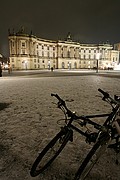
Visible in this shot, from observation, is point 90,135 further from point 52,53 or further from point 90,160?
point 52,53

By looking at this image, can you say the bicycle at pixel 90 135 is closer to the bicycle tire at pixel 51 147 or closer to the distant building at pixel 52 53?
the bicycle tire at pixel 51 147

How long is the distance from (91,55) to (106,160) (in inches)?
4764

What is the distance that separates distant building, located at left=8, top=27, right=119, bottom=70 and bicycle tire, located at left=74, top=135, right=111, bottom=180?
82291 mm

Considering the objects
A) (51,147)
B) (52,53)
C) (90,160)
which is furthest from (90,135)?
(52,53)

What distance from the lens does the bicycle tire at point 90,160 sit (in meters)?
2.40

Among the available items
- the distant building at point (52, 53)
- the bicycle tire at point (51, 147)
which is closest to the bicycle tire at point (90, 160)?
the bicycle tire at point (51, 147)

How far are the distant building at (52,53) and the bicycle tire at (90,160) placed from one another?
82.3 metres

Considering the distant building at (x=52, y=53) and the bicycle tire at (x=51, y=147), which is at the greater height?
the distant building at (x=52, y=53)

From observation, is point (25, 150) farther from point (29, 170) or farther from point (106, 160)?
point (106, 160)

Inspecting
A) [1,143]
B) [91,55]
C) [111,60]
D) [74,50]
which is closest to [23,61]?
[74,50]

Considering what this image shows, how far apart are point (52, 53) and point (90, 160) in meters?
106

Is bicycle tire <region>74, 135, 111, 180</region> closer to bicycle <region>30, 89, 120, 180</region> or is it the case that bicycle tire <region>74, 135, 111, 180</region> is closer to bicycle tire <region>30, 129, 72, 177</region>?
bicycle <region>30, 89, 120, 180</region>

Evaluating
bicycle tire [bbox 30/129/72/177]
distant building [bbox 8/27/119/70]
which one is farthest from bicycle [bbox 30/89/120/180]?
distant building [bbox 8/27/119/70]

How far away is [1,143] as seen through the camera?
4.22 m
